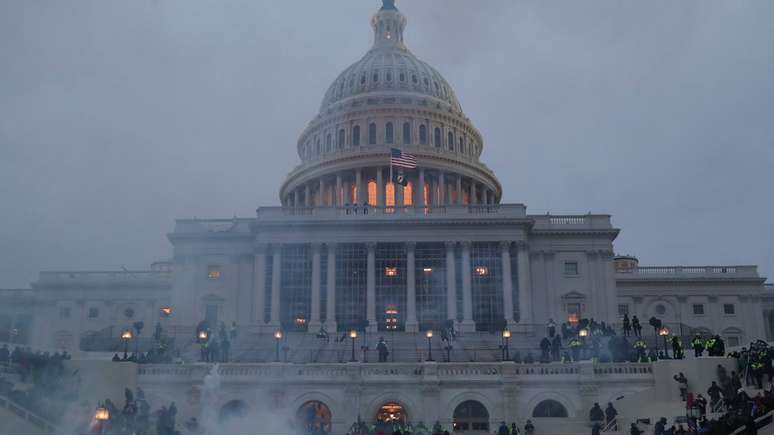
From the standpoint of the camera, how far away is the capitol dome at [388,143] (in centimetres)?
9694

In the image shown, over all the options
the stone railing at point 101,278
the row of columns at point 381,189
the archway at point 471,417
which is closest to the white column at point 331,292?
the row of columns at point 381,189

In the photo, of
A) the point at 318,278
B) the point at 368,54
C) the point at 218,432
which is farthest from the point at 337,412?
the point at 368,54

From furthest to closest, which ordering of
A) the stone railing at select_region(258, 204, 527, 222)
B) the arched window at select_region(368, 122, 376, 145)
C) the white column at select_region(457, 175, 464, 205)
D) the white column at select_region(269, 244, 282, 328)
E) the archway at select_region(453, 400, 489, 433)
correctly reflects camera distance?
1. the arched window at select_region(368, 122, 376, 145)
2. the white column at select_region(457, 175, 464, 205)
3. the stone railing at select_region(258, 204, 527, 222)
4. the white column at select_region(269, 244, 282, 328)
5. the archway at select_region(453, 400, 489, 433)

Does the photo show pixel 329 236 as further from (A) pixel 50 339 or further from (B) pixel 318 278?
(A) pixel 50 339

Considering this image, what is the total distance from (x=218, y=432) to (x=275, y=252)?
3431 cm

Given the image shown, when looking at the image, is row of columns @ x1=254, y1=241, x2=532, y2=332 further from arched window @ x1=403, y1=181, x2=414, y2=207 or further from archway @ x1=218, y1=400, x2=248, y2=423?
archway @ x1=218, y1=400, x2=248, y2=423

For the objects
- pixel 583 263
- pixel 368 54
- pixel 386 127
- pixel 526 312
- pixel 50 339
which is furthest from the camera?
pixel 368 54

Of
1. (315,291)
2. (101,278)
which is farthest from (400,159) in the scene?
(101,278)

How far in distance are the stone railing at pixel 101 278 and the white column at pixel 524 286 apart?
3859cm

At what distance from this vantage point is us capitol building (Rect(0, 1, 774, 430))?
43969 mm

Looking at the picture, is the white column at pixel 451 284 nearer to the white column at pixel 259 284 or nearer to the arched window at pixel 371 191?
the white column at pixel 259 284

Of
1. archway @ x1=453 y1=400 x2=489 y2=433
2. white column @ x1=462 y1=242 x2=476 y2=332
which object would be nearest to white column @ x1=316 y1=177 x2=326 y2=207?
white column @ x1=462 y1=242 x2=476 y2=332

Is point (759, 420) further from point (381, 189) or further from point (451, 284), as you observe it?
point (381, 189)

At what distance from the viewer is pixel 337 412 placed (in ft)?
142
